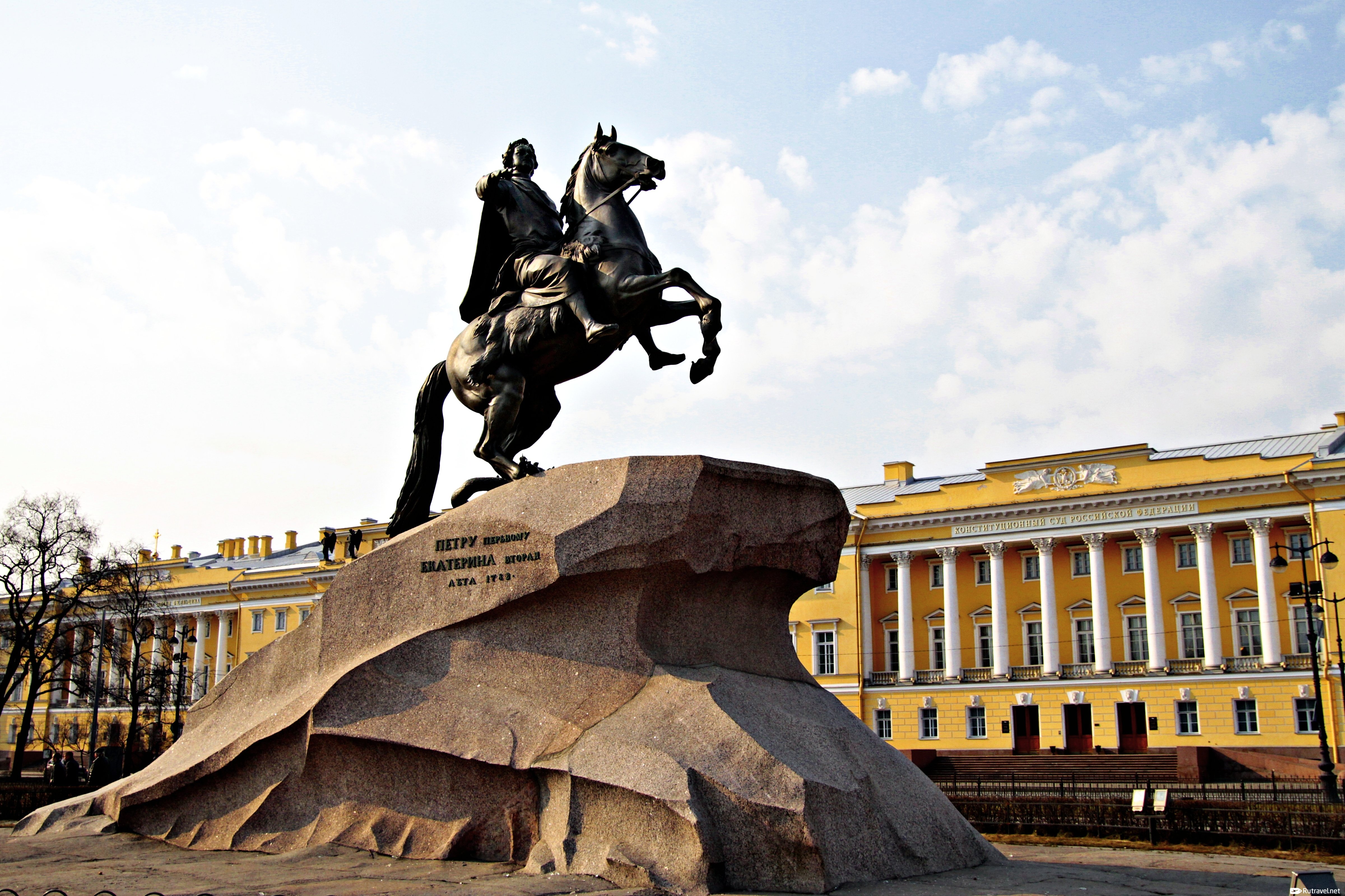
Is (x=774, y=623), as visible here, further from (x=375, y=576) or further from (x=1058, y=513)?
(x=1058, y=513)

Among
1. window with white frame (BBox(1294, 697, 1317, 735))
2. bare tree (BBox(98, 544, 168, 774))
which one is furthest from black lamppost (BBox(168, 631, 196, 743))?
window with white frame (BBox(1294, 697, 1317, 735))

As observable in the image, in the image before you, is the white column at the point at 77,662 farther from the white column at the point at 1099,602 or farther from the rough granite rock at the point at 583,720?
the white column at the point at 1099,602

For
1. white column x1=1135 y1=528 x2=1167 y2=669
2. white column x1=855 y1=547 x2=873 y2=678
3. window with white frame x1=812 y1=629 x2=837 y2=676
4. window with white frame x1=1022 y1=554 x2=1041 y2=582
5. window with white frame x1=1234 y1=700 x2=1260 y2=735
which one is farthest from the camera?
window with white frame x1=812 y1=629 x2=837 y2=676

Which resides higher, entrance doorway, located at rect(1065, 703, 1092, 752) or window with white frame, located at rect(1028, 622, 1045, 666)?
window with white frame, located at rect(1028, 622, 1045, 666)

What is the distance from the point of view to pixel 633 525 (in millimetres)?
7402

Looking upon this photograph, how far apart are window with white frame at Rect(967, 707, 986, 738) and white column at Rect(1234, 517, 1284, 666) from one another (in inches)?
437

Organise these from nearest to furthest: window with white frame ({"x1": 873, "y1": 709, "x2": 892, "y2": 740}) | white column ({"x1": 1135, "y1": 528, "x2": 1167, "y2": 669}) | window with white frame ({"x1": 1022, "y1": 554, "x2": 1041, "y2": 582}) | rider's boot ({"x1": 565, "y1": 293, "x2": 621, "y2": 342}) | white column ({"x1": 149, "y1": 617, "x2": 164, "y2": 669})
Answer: rider's boot ({"x1": 565, "y1": 293, "x2": 621, "y2": 342}) → white column ({"x1": 1135, "y1": 528, "x2": 1167, "y2": 669}) → window with white frame ({"x1": 1022, "y1": 554, "x2": 1041, "y2": 582}) → window with white frame ({"x1": 873, "y1": 709, "x2": 892, "y2": 740}) → white column ({"x1": 149, "y1": 617, "x2": 164, "y2": 669})

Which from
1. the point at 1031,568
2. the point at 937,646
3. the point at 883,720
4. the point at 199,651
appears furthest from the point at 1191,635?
the point at 199,651

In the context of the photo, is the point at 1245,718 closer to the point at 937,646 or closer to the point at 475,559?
the point at 937,646

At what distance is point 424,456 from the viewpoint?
10.1 meters

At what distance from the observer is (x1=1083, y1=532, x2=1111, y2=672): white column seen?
49.4 m

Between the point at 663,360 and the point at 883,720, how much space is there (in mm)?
46643

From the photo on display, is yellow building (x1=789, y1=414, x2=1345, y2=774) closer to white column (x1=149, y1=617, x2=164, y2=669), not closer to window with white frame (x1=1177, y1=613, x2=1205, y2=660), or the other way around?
window with white frame (x1=1177, y1=613, x2=1205, y2=660)

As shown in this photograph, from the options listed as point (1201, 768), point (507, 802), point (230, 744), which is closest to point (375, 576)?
point (230, 744)
